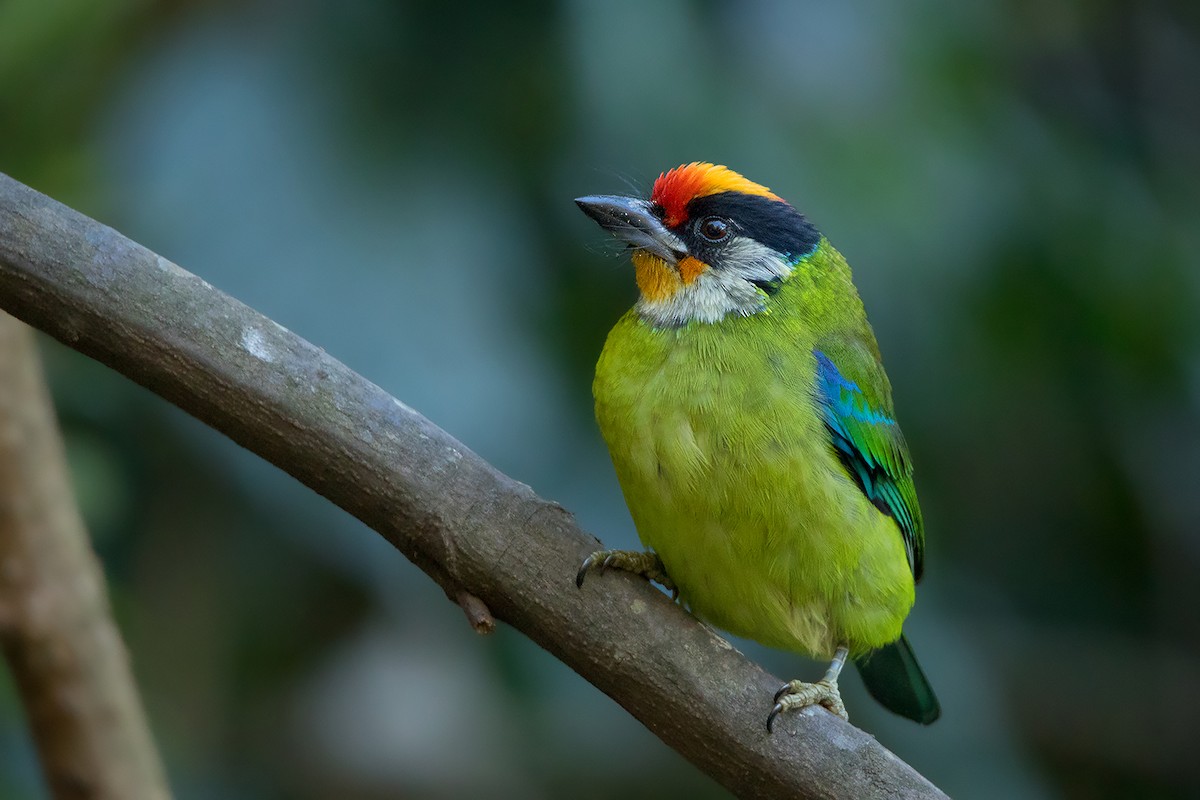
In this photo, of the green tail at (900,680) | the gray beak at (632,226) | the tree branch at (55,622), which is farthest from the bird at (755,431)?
the tree branch at (55,622)

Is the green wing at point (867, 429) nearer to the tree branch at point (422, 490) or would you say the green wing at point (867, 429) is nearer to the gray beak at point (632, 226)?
the gray beak at point (632, 226)

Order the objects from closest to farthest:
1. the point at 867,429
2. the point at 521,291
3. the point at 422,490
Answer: the point at 422,490
the point at 867,429
the point at 521,291

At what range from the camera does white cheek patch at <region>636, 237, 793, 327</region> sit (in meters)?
2.71

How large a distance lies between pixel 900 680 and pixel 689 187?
128 centimetres

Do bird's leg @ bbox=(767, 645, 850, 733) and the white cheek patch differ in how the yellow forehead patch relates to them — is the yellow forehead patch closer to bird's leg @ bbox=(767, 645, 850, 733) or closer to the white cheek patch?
the white cheek patch

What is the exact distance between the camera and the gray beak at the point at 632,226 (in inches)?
111

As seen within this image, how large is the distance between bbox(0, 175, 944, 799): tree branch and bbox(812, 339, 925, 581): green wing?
57 cm

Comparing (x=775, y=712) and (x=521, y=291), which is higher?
(x=521, y=291)

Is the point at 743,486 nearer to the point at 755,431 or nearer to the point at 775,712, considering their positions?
the point at 755,431

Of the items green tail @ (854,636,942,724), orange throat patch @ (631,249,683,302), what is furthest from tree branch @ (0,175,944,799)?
green tail @ (854,636,942,724)

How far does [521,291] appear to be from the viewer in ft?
11.5

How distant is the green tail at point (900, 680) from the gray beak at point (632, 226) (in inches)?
42.5

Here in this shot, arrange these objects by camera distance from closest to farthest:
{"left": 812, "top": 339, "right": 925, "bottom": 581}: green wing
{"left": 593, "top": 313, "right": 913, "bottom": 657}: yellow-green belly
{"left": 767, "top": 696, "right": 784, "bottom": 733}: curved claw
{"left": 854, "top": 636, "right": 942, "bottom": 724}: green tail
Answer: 1. {"left": 767, "top": 696, "right": 784, "bottom": 733}: curved claw
2. {"left": 593, "top": 313, "right": 913, "bottom": 657}: yellow-green belly
3. {"left": 812, "top": 339, "right": 925, "bottom": 581}: green wing
4. {"left": 854, "top": 636, "right": 942, "bottom": 724}: green tail

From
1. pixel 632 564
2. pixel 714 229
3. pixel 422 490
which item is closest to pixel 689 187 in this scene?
pixel 714 229
